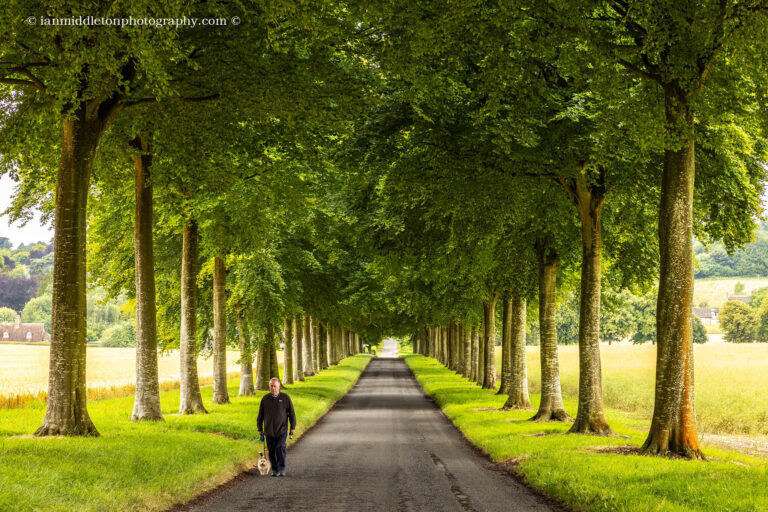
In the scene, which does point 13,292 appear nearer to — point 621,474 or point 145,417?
point 145,417

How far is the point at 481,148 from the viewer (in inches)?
672

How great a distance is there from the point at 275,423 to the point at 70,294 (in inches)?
183

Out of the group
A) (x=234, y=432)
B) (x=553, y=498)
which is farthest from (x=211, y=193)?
(x=553, y=498)

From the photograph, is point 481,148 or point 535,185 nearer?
point 481,148

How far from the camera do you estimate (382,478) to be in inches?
524

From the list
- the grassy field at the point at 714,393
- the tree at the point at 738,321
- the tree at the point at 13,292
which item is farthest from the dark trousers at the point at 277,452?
the tree at the point at 13,292

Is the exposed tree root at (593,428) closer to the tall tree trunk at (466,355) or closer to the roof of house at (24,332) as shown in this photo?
the tall tree trunk at (466,355)

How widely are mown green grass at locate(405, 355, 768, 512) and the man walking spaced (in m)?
4.76

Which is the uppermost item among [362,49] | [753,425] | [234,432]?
[362,49]

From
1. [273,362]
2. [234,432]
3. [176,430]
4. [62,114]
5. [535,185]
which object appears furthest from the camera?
[273,362]

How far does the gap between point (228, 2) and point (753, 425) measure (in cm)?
2281

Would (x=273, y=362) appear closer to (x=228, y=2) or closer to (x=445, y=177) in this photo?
(x=445, y=177)

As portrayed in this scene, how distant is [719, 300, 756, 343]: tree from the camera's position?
409ft

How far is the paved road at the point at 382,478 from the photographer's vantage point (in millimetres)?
10711
